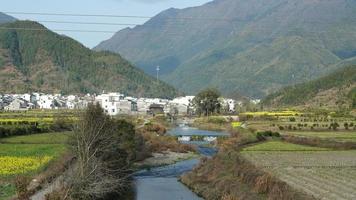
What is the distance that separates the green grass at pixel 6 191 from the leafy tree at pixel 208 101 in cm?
11289

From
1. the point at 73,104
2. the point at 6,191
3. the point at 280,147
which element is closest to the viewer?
the point at 6,191

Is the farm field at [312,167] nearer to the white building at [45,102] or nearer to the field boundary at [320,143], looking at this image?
the field boundary at [320,143]

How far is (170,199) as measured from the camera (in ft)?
114

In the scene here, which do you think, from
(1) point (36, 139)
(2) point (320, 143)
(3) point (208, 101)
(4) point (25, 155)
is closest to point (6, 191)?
(4) point (25, 155)

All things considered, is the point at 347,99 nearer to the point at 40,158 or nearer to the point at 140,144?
the point at 140,144

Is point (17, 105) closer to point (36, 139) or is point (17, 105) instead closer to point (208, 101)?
point (208, 101)

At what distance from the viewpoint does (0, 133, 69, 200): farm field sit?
31.8 meters

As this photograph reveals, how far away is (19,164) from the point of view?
37.3 metres

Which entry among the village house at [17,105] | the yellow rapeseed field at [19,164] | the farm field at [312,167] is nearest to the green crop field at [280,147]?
the farm field at [312,167]

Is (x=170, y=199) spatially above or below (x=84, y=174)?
below

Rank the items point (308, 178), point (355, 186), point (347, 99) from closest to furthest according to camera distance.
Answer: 1. point (355, 186)
2. point (308, 178)
3. point (347, 99)

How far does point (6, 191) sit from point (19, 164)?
9.17 m

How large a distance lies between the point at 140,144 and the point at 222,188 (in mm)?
23128

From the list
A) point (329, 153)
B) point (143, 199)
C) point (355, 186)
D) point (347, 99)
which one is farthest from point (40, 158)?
point (347, 99)
